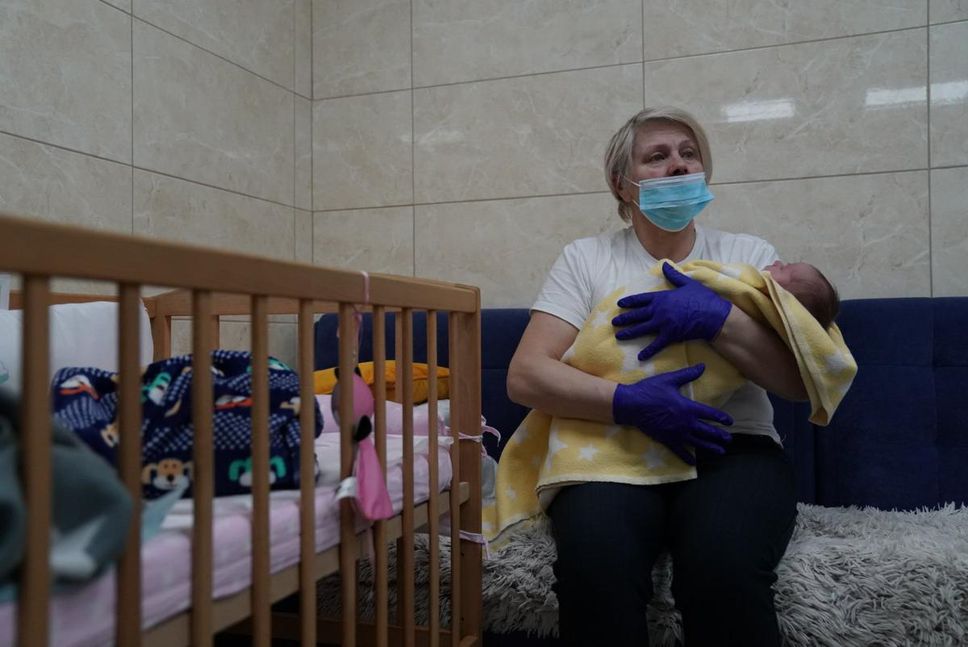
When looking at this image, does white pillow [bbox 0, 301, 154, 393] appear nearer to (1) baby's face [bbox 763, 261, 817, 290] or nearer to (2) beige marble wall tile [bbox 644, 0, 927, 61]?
(1) baby's face [bbox 763, 261, 817, 290]

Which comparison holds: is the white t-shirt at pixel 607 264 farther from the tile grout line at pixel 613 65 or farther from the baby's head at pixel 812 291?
the tile grout line at pixel 613 65

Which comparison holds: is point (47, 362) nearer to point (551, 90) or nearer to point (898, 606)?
point (898, 606)

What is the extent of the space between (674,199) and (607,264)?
19cm

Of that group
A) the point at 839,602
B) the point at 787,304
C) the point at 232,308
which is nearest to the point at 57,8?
A: the point at 232,308

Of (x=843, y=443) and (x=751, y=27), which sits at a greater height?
(x=751, y=27)

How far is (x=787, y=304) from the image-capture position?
4.48 ft

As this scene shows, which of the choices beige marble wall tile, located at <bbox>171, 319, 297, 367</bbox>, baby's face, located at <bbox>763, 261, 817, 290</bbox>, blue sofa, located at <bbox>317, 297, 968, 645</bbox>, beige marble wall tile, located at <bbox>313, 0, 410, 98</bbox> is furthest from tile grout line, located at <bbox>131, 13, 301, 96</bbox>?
blue sofa, located at <bbox>317, 297, 968, 645</bbox>

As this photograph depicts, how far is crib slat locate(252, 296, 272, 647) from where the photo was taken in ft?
2.90

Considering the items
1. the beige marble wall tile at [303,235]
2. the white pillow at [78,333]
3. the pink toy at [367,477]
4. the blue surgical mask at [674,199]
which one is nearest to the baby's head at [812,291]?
the blue surgical mask at [674,199]

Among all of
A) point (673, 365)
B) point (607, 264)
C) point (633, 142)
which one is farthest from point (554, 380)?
point (633, 142)

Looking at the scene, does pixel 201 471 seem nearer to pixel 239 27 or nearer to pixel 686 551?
pixel 686 551

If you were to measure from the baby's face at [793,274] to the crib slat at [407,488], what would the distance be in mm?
695

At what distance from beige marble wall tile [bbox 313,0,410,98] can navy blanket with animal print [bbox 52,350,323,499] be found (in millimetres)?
1688

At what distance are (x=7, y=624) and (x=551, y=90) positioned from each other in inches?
80.0
